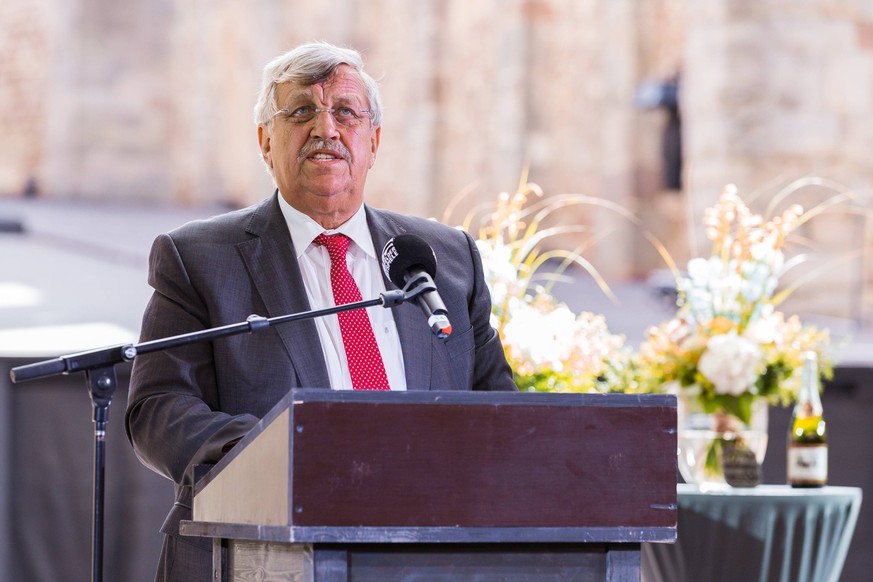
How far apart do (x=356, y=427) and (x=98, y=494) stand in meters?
0.50

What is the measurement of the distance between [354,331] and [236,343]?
0.23 metres

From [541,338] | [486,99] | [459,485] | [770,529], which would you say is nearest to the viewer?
[459,485]

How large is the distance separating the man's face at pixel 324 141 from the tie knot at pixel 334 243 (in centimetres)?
5

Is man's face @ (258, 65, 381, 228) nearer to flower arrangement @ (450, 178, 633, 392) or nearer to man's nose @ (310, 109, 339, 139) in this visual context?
man's nose @ (310, 109, 339, 139)

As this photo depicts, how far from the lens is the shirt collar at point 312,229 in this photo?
2799 millimetres

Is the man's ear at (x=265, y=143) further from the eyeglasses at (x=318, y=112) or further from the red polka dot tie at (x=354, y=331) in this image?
the red polka dot tie at (x=354, y=331)

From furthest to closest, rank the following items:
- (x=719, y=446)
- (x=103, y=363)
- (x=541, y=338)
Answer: (x=719, y=446) < (x=541, y=338) < (x=103, y=363)

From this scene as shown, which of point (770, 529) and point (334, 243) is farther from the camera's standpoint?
point (770, 529)


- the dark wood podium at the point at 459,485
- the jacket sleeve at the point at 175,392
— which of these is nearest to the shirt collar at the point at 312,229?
the jacket sleeve at the point at 175,392

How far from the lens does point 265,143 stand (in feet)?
9.46

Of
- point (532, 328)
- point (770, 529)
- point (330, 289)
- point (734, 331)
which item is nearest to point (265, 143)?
point (330, 289)

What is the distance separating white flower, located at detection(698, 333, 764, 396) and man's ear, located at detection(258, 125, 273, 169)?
5.77 ft

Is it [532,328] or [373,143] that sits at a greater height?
[373,143]

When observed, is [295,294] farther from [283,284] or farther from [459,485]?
[459,485]
